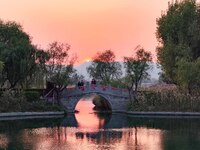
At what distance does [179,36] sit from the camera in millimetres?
52781

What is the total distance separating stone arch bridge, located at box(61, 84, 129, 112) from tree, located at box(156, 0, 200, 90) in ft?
20.2

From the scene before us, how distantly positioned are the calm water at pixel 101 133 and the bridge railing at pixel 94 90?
11.0ft

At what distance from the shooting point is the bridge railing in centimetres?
4994

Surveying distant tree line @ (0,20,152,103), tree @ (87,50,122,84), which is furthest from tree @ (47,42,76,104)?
tree @ (87,50,122,84)

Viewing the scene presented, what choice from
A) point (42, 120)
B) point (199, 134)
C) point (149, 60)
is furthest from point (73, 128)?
point (149, 60)

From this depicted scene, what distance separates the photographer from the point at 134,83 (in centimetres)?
5238

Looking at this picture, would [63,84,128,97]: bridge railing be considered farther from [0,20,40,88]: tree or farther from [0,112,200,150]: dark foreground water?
[0,20,40,88]: tree

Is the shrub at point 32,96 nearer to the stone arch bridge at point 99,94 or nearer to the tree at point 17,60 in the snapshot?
the tree at point 17,60

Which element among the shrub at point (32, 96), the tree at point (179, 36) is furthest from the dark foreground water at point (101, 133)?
the tree at point (179, 36)

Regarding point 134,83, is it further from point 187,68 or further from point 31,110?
point 31,110

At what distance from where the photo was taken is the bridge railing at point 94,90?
4994cm

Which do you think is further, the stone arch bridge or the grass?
the stone arch bridge

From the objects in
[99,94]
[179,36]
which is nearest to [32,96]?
[99,94]

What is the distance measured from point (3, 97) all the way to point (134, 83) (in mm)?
14487
